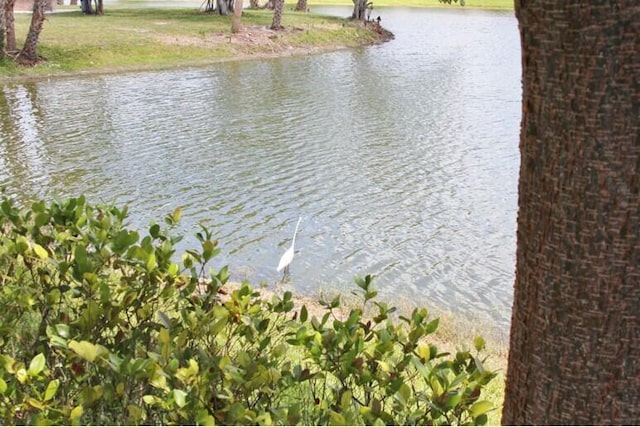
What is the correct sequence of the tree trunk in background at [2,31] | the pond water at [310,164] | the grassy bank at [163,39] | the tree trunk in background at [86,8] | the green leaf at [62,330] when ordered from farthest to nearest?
1. the tree trunk in background at [86,8]
2. the grassy bank at [163,39]
3. the tree trunk in background at [2,31]
4. the pond water at [310,164]
5. the green leaf at [62,330]

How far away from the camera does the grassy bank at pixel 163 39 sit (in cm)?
2139

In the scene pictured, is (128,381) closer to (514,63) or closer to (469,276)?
(469,276)

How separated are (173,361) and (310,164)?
9.73 m

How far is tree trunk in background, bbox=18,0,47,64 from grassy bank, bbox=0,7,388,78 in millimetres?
357

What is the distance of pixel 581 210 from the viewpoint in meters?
1.83

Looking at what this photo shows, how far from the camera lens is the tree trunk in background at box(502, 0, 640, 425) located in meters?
1.74

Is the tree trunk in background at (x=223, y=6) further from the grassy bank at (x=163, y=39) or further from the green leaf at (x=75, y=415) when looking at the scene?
the green leaf at (x=75, y=415)

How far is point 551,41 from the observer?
180 centimetres

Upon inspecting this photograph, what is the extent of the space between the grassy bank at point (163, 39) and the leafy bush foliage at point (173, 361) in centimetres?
1783

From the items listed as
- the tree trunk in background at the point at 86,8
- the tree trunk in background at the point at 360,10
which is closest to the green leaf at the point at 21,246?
the tree trunk in background at the point at 86,8

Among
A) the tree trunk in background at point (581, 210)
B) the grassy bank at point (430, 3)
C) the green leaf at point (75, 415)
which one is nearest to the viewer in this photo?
the tree trunk in background at point (581, 210)

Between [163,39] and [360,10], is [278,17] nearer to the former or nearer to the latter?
[163,39]

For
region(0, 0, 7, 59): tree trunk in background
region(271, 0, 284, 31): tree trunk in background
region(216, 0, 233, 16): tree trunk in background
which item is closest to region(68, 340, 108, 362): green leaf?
region(0, 0, 7, 59): tree trunk in background

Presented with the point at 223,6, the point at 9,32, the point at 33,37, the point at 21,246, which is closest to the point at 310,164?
the point at 21,246
